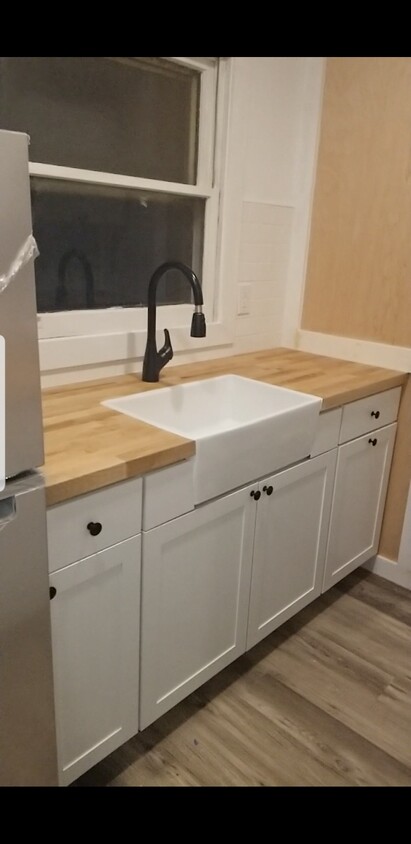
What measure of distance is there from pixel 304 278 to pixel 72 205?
108cm

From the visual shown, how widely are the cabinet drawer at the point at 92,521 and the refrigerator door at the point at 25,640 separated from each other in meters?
0.11

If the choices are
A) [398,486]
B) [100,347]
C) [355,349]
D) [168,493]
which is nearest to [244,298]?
[355,349]

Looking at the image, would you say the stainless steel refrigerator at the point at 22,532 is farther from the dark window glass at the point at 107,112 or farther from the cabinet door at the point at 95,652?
the dark window glass at the point at 107,112

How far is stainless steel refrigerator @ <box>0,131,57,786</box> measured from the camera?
0.80 m

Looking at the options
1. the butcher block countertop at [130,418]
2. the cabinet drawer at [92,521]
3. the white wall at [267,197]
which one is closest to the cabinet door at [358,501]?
the butcher block countertop at [130,418]

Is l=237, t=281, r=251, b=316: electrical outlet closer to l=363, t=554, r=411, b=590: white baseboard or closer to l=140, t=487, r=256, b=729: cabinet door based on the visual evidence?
l=140, t=487, r=256, b=729: cabinet door

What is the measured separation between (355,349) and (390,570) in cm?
93

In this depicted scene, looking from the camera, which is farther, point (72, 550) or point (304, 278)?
point (304, 278)

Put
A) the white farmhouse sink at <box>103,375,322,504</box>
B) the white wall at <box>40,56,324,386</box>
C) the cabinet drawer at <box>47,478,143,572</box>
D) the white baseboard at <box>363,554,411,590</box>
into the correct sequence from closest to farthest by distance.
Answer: the cabinet drawer at <box>47,478,143,572</box>, the white farmhouse sink at <box>103,375,322,504</box>, the white wall at <box>40,56,324,386</box>, the white baseboard at <box>363,554,411,590</box>

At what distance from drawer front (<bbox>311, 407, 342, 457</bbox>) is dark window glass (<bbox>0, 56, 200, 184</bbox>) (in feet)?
3.12

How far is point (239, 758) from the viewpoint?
1.53 m

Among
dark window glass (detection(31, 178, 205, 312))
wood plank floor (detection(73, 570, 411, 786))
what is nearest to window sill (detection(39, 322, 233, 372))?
dark window glass (detection(31, 178, 205, 312))
